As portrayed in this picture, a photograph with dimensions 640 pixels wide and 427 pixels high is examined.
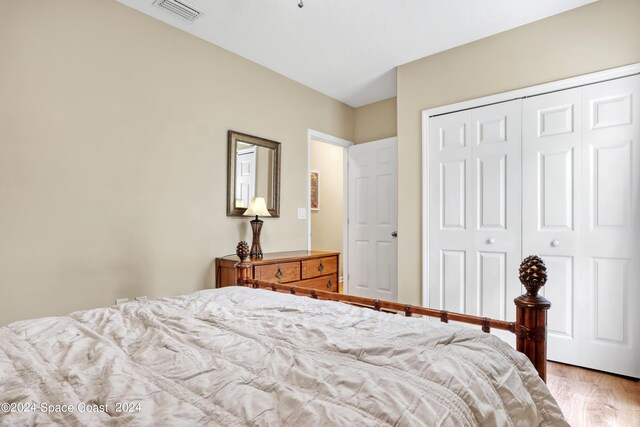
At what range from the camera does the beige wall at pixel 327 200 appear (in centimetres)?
562

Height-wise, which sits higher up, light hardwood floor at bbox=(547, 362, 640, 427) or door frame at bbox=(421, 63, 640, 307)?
door frame at bbox=(421, 63, 640, 307)

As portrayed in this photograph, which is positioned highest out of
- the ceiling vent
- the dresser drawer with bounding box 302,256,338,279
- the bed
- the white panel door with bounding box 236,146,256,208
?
the ceiling vent

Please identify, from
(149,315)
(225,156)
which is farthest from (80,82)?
(149,315)

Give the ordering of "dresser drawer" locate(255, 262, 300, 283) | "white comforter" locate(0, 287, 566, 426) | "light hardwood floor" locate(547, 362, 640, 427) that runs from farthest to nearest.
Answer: "dresser drawer" locate(255, 262, 300, 283) → "light hardwood floor" locate(547, 362, 640, 427) → "white comforter" locate(0, 287, 566, 426)

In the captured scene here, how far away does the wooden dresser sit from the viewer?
9.31 feet

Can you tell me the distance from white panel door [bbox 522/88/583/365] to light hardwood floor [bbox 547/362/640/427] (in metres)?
0.19

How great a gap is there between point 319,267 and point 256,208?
2.74 feet

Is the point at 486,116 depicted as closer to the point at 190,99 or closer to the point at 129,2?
the point at 190,99

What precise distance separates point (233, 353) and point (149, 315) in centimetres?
55

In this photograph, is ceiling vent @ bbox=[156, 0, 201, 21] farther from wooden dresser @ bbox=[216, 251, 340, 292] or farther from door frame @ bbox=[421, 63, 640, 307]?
door frame @ bbox=[421, 63, 640, 307]

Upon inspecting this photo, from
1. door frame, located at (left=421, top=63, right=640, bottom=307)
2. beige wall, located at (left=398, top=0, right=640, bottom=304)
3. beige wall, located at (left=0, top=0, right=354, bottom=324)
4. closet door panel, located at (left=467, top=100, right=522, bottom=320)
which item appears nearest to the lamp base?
beige wall, located at (left=0, top=0, right=354, bottom=324)

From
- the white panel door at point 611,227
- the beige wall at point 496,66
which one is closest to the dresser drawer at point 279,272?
the beige wall at point 496,66

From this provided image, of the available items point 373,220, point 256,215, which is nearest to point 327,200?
point 373,220

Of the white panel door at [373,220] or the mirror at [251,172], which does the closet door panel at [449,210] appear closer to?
the white panel door at [373,220]
